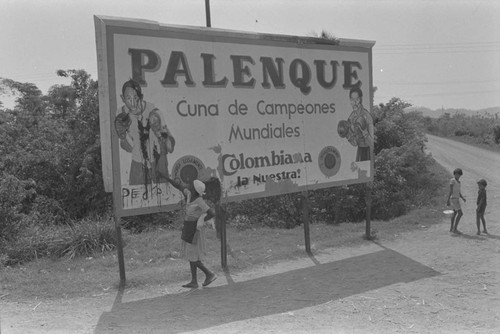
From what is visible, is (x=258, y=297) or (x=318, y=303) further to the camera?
(x=258, y=297)

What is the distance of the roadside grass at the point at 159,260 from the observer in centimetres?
621

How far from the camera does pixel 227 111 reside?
6.86 m

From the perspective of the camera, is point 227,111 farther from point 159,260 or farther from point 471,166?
point 471,166

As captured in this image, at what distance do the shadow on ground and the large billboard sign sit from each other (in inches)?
53.1

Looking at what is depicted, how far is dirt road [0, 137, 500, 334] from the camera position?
4.66 metres

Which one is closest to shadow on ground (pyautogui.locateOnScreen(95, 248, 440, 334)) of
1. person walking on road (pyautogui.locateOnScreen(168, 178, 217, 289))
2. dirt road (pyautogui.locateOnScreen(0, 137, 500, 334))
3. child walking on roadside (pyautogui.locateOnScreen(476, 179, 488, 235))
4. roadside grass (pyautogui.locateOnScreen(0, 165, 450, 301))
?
dirt road (pyautogui.locateOnScreen(0, 137, 500, 334))

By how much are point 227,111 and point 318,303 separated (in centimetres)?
311

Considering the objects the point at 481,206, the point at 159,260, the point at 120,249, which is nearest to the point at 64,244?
the point at 159,260

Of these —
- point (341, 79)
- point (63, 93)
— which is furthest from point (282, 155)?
point (63, 93)

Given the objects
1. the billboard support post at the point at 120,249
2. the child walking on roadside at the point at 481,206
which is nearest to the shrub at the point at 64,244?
the billboard support post at the point at 120,249

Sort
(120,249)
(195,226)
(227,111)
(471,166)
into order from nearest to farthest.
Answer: (195,226) < (120,249) < (227,111) < (471,166)

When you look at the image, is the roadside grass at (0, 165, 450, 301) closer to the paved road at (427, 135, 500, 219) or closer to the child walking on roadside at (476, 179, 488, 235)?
the child walking on roadside at (476, 179, 488, 235)

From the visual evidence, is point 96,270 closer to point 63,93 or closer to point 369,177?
point 369,177

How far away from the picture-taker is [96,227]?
880 centimetres
